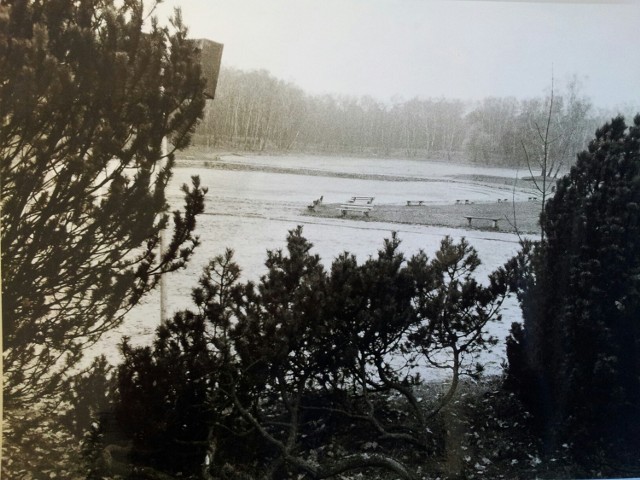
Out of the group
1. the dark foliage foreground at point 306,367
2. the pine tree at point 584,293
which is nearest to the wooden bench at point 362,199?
the dark foliage foreground at point 306,367

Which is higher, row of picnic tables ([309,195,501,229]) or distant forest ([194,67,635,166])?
distant forest ([194,67,635,166])

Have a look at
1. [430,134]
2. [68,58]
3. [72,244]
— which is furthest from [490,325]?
[68,58]

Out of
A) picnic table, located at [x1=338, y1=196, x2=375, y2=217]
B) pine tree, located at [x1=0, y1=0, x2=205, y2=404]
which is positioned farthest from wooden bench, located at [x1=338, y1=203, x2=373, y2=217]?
pine tree, located at [x1=0, y1=0, x2=205, y2=404]

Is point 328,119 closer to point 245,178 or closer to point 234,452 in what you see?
point 245,178

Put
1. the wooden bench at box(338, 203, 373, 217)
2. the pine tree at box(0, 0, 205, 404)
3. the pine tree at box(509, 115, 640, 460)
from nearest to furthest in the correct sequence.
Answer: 1. the pine tree at box(0, 0, 205, 404)
2. the wooden bench at box(338, 203, 373, 217)
3. the pine tree at box(509, 115, 640, 460)

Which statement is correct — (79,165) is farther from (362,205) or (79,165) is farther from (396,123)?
(396,123)

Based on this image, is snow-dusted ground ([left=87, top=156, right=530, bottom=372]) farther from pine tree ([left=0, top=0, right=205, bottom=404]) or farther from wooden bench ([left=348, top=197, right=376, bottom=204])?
pine tree ([left=0, top=0, right=205, bottom=404])

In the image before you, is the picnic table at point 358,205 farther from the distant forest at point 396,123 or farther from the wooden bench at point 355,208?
the distant forest at point 396,123
